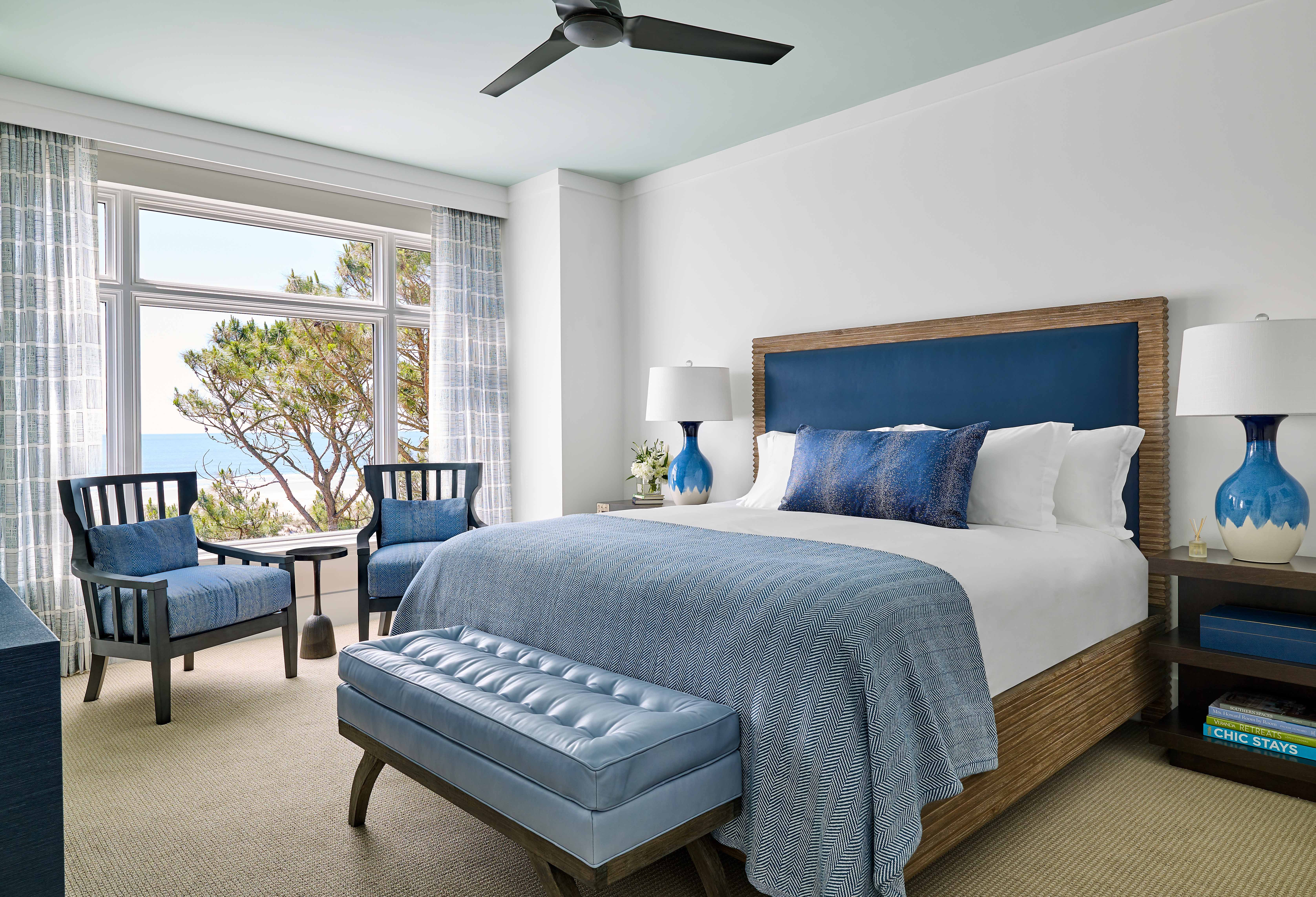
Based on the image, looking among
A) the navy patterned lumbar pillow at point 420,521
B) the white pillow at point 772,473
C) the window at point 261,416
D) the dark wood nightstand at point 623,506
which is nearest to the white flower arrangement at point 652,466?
the dark wood nightstand at point 623,506

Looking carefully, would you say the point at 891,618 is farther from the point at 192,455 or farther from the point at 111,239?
the point at 111,239

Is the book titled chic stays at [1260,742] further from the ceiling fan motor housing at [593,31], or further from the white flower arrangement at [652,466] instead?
the white flower arrangement at [652,466]

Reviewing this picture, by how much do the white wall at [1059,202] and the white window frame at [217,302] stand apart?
2.01 meters

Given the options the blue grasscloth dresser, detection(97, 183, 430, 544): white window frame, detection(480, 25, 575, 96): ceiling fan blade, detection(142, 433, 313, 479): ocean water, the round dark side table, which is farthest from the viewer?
detection(142, 433, 313, 479): ocean water

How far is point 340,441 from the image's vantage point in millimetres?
4992

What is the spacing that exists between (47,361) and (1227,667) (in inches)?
194

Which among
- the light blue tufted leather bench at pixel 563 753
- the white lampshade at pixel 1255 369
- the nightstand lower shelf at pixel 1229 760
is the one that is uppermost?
the white lampshade at pixel 1255 369

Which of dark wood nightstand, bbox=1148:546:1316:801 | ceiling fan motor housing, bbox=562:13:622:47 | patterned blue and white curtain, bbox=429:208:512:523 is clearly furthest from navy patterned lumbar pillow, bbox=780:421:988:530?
patterned blue and white curtain, bbox=429:208:512:523

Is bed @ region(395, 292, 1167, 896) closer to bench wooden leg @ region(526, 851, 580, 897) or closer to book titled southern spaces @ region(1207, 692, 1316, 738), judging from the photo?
book titled southern spaces @ region(1207, 692, 1316, 738)

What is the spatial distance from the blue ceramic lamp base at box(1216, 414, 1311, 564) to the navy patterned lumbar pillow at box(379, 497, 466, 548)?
337 cm

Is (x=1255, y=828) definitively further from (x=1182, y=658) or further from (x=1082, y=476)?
(x=1082, y=476)

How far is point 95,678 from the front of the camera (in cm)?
340

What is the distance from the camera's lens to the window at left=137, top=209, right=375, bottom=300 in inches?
170

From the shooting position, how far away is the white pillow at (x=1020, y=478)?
2955 millimetres
